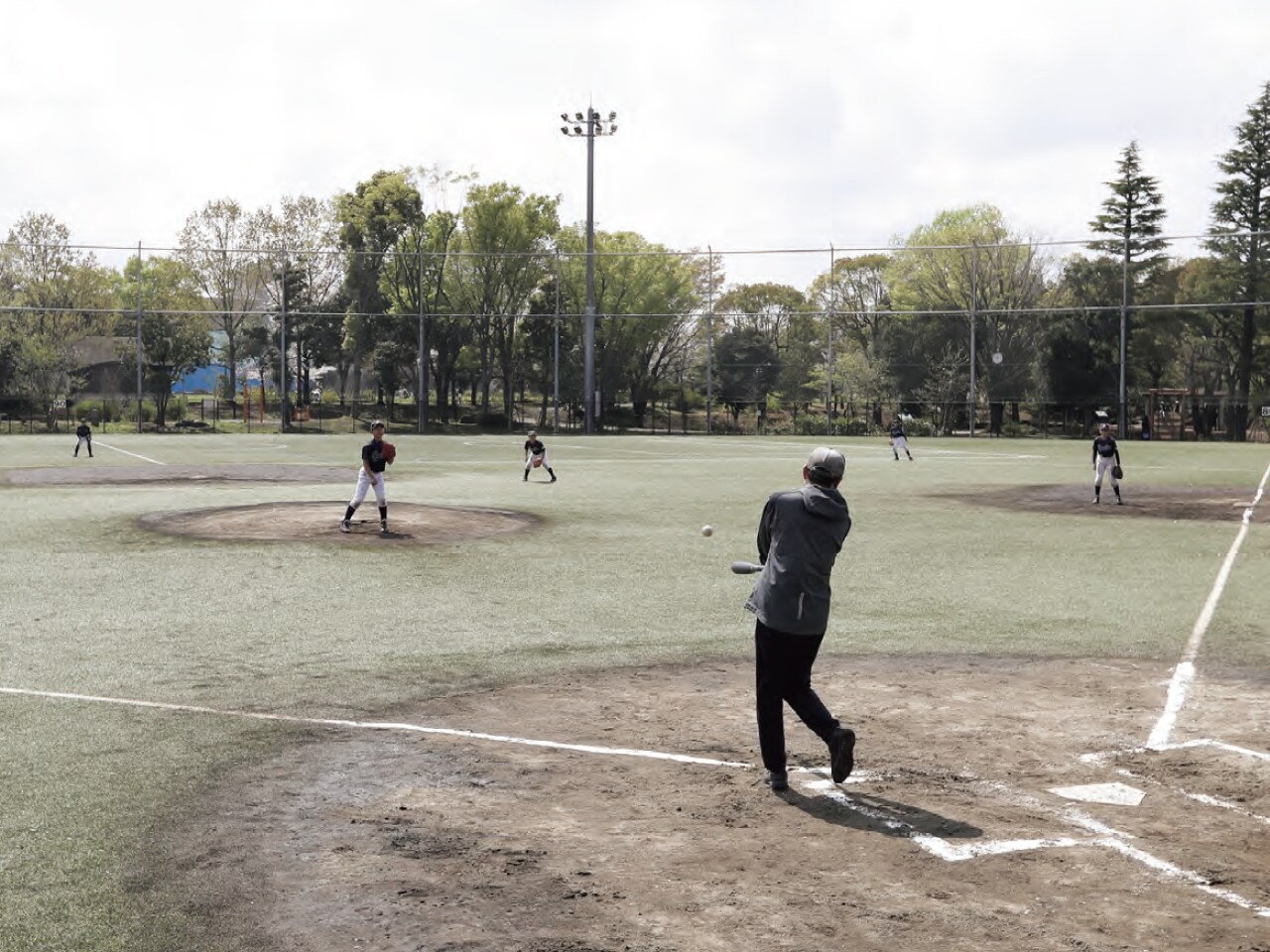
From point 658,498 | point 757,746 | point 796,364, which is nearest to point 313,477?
point 658,498

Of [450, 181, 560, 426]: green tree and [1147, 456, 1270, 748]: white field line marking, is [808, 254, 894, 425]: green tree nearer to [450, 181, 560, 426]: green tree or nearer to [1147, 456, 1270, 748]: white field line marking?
[450, 181, 560, 426]: green tree

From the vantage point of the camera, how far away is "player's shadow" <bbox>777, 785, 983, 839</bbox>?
6.98 metres

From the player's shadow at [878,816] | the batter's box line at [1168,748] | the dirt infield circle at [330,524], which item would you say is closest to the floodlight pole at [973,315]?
the dirt infield circle at [330,524]

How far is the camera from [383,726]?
9367mm

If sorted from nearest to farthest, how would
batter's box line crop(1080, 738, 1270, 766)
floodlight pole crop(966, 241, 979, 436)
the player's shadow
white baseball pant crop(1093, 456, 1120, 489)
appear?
1. the player's shadow
2. batter's box line crop(1080, 738, 1270, 766)
3. white baseball pant crop(1093, 456, 1120, 489)
4. floodlight pole crop(966, 241, 979, 436)

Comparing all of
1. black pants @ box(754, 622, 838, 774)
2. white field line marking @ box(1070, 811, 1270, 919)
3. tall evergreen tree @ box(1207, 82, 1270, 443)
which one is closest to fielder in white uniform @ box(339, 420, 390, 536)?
black pants @ box(754, 622, 838, 774)

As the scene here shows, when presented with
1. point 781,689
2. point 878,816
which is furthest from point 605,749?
point 878,816

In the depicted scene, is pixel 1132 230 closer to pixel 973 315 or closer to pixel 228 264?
pixel 973 315

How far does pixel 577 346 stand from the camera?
83625 mm

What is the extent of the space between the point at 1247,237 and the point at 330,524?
67429mm

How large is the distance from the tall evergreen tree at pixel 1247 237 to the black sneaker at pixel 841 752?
75041mm

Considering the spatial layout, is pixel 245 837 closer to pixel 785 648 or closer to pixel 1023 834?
pixel 785 648

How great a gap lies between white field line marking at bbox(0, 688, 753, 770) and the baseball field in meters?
0.04

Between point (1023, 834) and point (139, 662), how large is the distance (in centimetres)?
791
